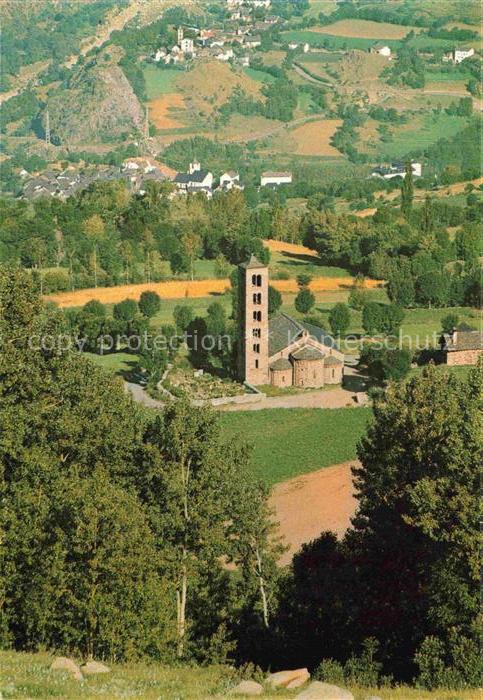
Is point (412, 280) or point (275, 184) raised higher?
point (275, 184)

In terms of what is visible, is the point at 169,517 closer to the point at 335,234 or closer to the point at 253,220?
the point at 335,234

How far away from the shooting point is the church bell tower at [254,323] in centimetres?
5106

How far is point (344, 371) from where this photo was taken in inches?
2128

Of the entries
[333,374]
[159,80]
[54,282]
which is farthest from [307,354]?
[159,80]

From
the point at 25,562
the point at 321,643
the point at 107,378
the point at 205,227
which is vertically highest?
the point at 205,227

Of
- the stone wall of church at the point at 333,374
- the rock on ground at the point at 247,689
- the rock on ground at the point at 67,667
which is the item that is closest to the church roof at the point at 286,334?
the stone wall of church at the point at 333,374

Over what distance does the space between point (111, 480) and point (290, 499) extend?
40.7ft

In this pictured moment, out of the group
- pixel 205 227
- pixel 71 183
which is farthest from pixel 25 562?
pixel 71 183

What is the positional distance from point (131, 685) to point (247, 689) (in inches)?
68.4

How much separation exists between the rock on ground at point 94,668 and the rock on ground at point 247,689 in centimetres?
235

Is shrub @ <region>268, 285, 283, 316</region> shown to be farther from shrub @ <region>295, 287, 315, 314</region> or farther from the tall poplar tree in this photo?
the tall poplar tree

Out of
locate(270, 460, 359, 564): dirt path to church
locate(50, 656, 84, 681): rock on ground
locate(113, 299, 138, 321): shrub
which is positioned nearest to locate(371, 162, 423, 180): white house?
locate(113, 299, 138, 321): shrub

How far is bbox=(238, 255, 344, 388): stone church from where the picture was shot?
168 ft

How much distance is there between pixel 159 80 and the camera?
178 m
